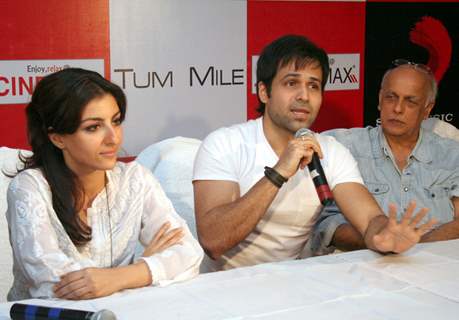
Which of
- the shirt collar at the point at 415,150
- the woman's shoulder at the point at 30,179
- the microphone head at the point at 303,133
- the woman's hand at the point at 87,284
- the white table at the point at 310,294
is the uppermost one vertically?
the microphone head at the point at 303,133

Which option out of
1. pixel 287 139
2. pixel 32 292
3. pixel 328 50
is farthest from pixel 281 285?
pixel 328 50

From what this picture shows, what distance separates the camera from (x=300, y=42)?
7.44 feet

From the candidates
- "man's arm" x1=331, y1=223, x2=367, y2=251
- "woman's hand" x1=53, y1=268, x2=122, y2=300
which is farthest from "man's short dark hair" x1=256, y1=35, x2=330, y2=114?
"woman's hand" x1=53, y1=268, x2=122, y2=300

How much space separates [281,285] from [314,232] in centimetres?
96

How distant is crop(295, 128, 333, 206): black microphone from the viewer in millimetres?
1856

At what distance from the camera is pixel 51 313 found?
1338mm

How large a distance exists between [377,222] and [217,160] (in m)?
0.49

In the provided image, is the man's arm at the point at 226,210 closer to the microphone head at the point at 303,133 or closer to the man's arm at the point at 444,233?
the microphone head at the point at 303,133

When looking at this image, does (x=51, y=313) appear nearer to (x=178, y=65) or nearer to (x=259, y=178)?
(x=259, y=178)

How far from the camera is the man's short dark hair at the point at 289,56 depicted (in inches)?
88.6

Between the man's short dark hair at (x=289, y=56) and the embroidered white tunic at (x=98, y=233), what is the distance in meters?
0.55

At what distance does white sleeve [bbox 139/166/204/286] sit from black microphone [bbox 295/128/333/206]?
33 centimetres

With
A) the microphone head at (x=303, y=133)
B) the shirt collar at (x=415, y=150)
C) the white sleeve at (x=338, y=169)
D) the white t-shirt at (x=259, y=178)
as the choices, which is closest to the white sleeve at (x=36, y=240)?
the white t-shirt at (x=259, y=178)

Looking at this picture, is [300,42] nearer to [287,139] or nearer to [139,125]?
[287,139]
